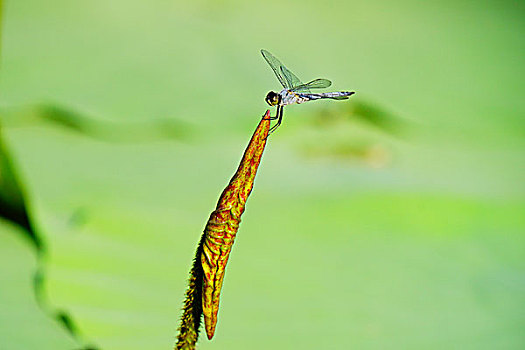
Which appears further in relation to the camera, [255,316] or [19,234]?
[19,234]

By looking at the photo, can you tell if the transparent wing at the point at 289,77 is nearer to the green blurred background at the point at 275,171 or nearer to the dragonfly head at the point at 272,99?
the dragonfly head at the point at 272,99

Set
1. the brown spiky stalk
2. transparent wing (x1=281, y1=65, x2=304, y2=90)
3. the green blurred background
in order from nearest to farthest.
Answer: the brown spiky stalk → transparent wing (x1=281, y1=65, x2=304, y2=90) → the green blurred background

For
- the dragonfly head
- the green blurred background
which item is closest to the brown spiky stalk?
the dragonfly head

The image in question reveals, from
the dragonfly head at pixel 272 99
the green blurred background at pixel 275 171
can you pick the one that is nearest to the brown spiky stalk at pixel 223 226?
the dragonfly head at pixel 272 99

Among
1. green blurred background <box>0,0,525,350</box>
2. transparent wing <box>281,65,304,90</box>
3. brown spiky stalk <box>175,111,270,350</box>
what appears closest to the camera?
brown spiky stalk <box>175,111,270,350</box>

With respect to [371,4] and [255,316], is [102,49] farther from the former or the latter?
[255,316]

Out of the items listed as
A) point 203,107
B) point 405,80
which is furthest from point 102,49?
point 405,80

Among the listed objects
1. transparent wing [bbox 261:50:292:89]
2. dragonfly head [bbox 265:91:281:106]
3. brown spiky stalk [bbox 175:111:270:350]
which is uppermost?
transparent wing [bbox 261:50:292:89]

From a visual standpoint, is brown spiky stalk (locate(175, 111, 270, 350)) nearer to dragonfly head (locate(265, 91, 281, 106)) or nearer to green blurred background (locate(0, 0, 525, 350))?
dragonfly head (locate(265, 91, 281, 106))
